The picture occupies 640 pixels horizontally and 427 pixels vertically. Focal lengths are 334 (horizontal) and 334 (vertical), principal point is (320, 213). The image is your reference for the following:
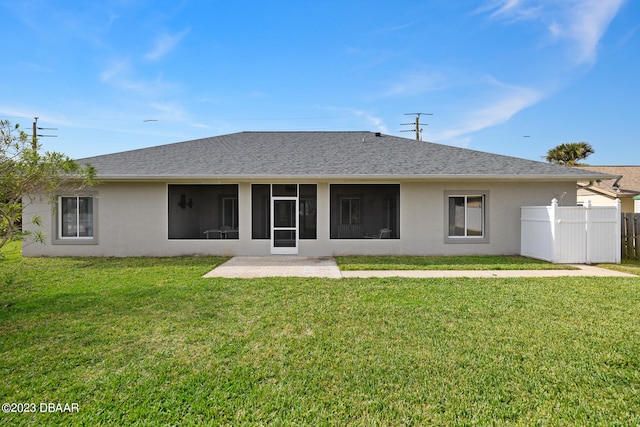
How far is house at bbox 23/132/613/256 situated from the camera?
11.1m

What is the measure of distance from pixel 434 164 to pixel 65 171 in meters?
10.5

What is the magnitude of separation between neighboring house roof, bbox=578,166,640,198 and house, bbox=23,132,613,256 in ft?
33.6

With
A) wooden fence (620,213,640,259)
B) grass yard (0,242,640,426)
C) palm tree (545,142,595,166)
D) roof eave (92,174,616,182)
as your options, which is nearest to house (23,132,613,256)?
roof eave (92,174,616,182)

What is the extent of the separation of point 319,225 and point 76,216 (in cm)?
838

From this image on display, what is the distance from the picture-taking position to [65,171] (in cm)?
680

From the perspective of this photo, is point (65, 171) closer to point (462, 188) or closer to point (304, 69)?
point (462, 188)

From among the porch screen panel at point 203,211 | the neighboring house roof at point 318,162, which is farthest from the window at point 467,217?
the porch screen panel at point 203,211

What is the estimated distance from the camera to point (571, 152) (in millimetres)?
30219

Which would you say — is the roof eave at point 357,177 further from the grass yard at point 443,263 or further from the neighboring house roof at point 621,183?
the neighboring house roof at point 621,183

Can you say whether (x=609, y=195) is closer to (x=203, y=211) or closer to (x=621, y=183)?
(x=621, y=183)

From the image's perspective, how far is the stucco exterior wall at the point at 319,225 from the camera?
37.2 feet

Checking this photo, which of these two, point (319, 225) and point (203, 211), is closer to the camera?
point (319, 225)

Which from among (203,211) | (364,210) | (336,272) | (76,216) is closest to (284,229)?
(336,272)

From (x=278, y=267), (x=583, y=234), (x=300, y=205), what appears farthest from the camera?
(x=300, y=205)
